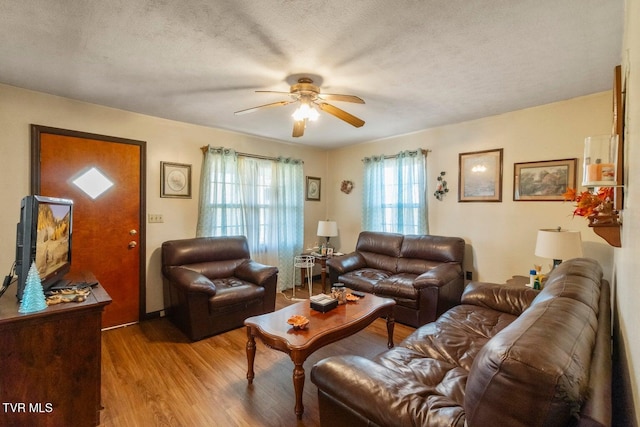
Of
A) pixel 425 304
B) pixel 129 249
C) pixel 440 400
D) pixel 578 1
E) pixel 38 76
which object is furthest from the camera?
pixel 129 249

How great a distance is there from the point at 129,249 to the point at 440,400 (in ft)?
11.3

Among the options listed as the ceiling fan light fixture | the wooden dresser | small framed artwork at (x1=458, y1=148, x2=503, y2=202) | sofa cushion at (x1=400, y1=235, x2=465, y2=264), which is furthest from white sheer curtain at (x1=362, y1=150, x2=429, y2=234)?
the wooden dresser

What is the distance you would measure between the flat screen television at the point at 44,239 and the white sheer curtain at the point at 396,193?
12.1 ft

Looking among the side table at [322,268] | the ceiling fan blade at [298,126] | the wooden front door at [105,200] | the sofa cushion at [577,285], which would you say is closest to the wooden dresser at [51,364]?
the wooden front door at [105,200]

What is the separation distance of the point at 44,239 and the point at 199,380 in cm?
144

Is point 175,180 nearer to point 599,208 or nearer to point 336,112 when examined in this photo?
point 336,112

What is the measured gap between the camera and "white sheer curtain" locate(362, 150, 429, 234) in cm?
410

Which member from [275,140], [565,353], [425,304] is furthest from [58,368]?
[275,140]

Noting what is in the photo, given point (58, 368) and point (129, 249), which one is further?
point (129, 249)

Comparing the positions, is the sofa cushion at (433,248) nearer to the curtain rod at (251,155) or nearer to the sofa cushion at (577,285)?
the sofa cushion at (577,285)

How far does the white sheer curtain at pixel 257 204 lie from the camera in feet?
12.8

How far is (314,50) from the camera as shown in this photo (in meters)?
1.98

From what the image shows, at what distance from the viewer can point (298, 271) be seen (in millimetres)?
4938

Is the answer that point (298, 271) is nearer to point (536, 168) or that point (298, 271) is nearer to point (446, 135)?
point (446, 135)
